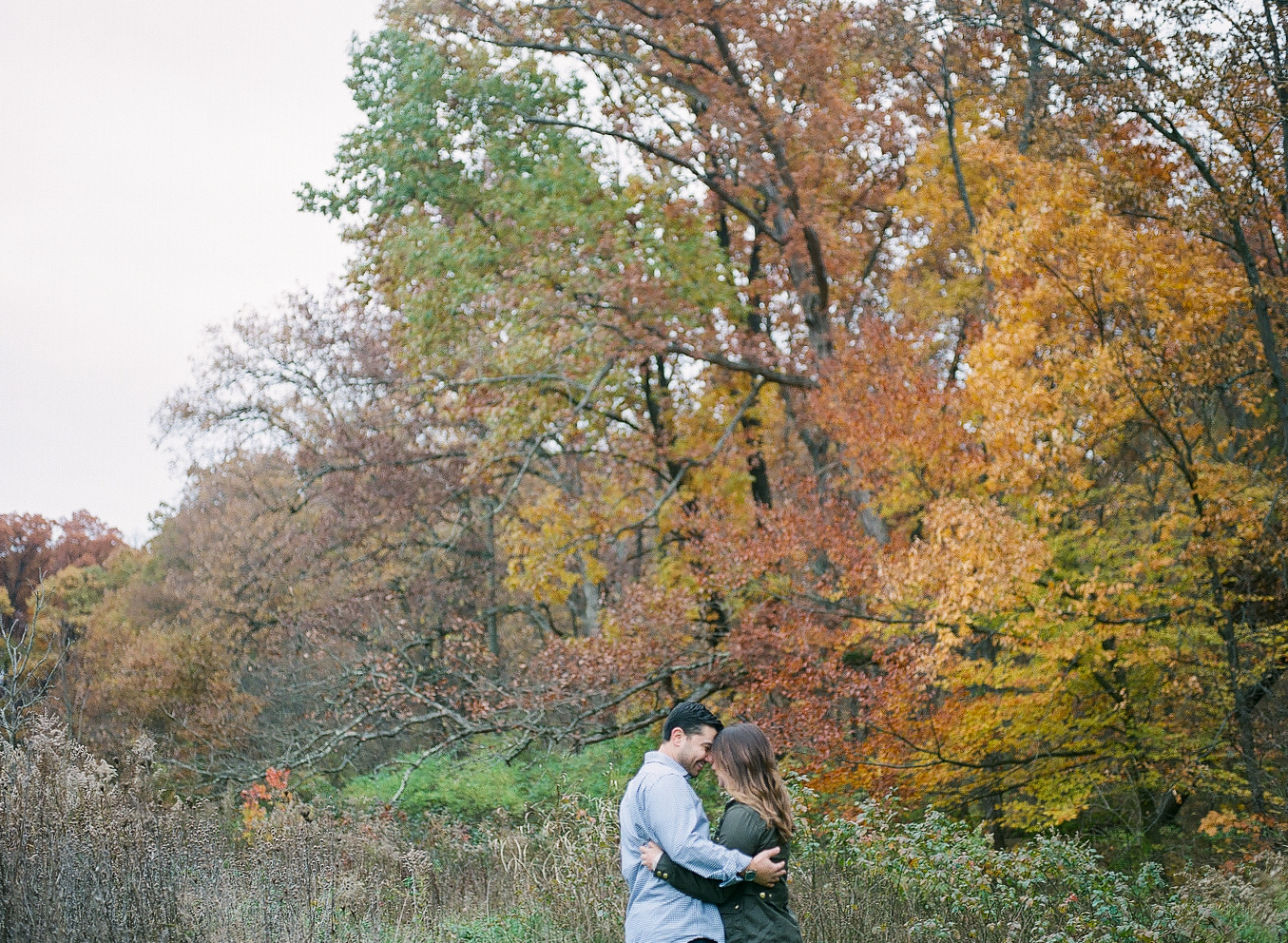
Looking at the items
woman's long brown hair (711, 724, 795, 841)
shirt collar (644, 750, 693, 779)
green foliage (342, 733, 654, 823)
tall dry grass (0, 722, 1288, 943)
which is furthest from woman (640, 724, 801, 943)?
green foliage (342, 733, 654, 823)

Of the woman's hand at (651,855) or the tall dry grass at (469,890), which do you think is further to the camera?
the tall dry grass at (469,890)

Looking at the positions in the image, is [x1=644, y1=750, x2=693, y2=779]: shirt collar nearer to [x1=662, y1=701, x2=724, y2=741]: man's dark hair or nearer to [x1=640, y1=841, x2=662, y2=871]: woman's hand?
[x1=662, y1=701, x2=724, y2=741]: man's dark hair

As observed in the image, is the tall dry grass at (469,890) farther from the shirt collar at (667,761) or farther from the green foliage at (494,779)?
the green foliage at (494,779)

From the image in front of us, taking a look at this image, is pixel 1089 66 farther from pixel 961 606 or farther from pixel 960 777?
pixel 960 777

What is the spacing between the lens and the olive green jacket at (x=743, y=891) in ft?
12.2

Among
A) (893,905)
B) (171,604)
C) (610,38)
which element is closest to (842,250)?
(610,38)

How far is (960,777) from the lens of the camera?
11750mm

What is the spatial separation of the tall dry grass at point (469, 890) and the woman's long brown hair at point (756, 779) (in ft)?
6.63

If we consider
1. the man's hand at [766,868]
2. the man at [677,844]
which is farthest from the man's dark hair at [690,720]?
the man's hand at [766,868]

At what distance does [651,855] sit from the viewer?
3.78 m

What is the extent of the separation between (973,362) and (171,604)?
1985 centimetres

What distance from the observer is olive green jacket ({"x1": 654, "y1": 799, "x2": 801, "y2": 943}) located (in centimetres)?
371

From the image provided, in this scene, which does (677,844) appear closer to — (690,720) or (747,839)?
(747,839)

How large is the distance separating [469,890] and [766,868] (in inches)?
197
